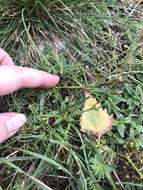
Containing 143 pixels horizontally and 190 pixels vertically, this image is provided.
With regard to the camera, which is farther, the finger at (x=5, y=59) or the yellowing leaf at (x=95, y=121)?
the finger at (x=5, y=59)

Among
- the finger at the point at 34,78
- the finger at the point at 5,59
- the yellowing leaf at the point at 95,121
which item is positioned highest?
the finger at the point at 5,59

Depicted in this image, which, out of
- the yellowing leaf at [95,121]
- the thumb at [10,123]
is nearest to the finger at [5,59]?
the thumb at [10,123]

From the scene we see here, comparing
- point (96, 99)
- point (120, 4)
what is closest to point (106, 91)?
point (96, 99)

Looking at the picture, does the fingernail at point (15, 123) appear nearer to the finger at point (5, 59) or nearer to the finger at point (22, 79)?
the finger at point (22, 79)

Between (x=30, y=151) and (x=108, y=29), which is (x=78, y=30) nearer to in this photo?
(x=108, y=29)

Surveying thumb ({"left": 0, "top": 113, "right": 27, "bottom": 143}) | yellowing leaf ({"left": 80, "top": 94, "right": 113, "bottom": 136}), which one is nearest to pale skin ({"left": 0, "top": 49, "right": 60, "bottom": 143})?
thumb ({"left": 0, "top": 113, "right": 27, "bottom": 143})

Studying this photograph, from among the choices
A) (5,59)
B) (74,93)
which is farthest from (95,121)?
(5,59)
